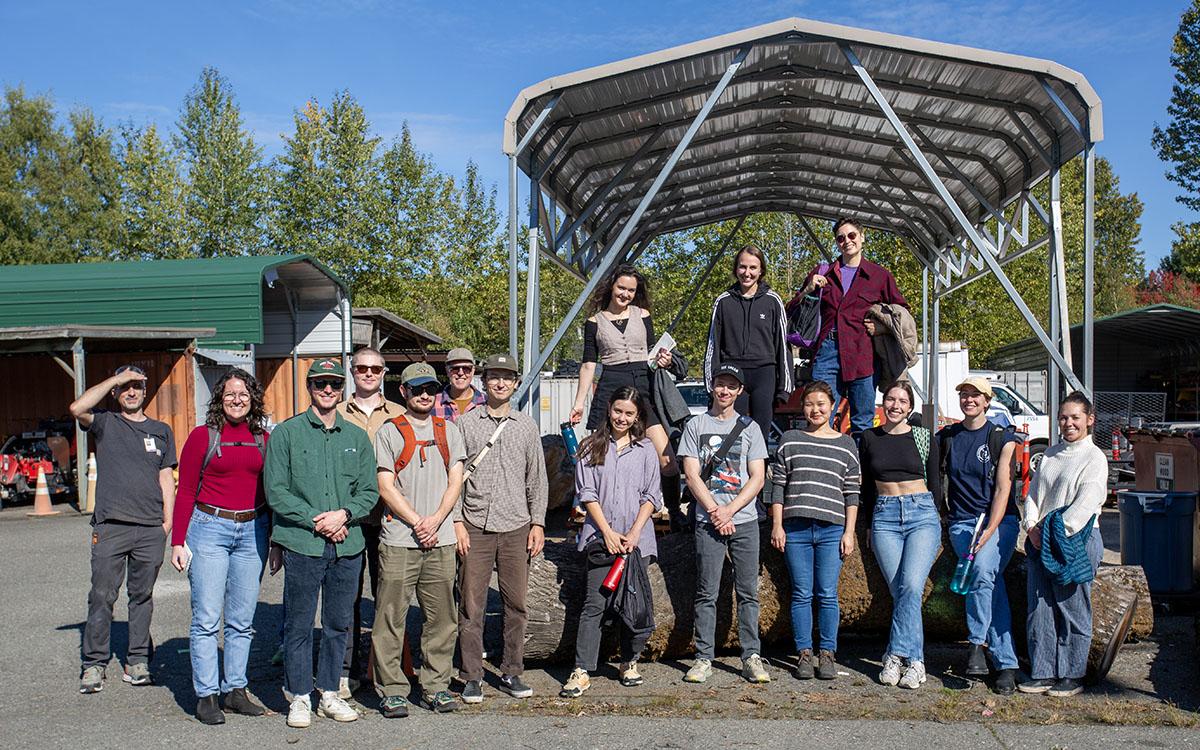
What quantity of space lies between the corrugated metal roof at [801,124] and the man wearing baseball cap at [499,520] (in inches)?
138

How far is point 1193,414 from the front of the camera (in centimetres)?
2486

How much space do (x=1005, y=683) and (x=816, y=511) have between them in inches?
56.7

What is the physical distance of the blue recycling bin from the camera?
7598 millimetres

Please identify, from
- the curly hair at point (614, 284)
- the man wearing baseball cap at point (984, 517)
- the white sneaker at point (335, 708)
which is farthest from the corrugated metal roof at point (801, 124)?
the white sneaker at point (335, 708)

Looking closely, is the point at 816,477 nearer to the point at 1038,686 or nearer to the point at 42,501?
the point at 1038,686

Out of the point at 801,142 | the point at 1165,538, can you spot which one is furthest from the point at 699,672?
the point at 801,142

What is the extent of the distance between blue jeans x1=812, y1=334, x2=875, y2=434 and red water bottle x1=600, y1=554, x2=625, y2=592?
2.34m

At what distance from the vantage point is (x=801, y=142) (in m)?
11.7

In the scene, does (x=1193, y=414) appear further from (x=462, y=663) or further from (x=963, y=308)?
(x=462, y=663)

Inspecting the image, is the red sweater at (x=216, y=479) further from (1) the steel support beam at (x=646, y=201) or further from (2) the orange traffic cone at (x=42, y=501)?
(2) the orange traffic cone at (x=42, y=501)

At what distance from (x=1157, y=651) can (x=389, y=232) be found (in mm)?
31271

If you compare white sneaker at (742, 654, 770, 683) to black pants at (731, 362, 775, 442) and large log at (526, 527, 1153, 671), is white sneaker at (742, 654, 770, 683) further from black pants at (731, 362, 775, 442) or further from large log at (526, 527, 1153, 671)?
black pants at (731, 362, 775, 442)

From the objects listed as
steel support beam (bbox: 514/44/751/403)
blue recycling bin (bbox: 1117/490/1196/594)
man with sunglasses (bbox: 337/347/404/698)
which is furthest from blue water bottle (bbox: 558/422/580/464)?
blue recycling bin (bbox: 1117/490/1196/594)

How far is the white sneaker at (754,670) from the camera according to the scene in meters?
5.96
